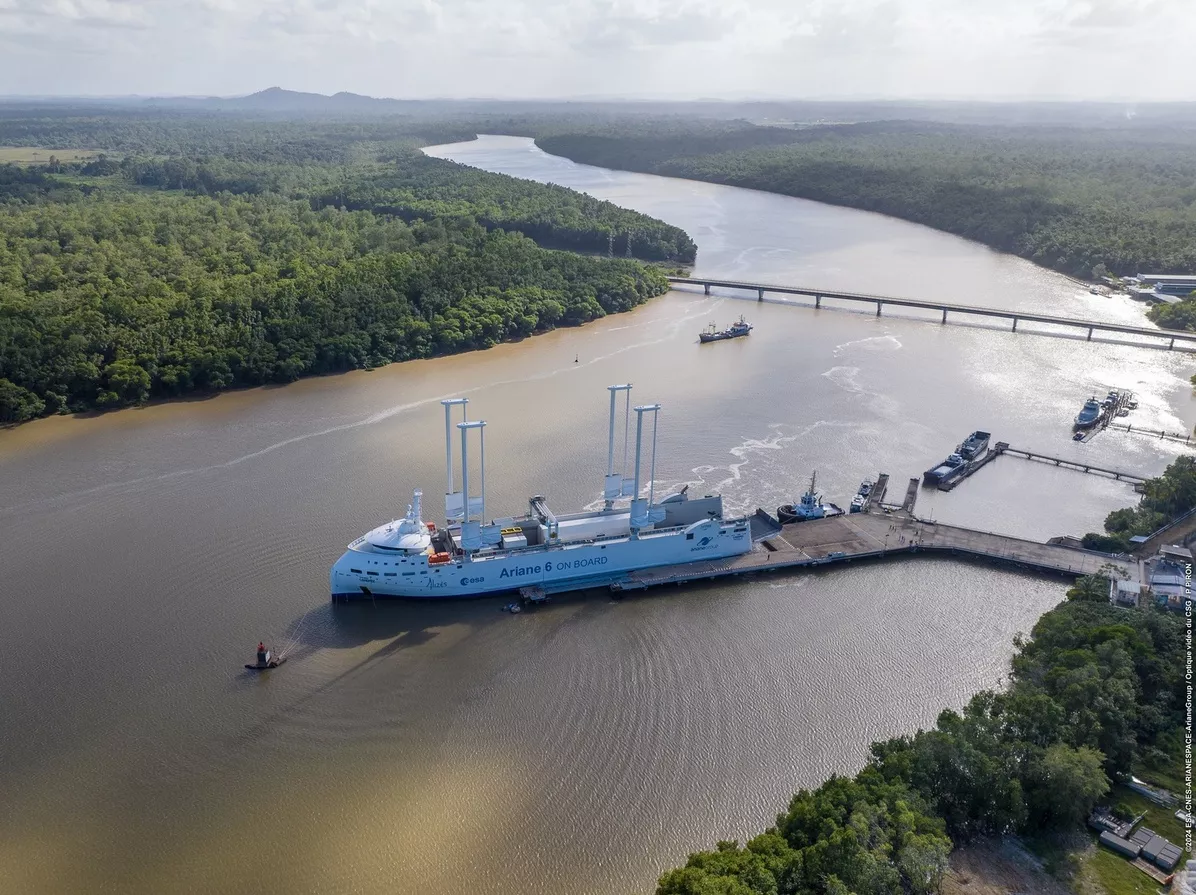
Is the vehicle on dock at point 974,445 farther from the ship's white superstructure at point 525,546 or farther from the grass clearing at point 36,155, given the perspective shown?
the grass clearing at point 36,155

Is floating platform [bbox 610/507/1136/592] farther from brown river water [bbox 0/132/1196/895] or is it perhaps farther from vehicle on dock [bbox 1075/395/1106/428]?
vehicle on dock [bbox 1075/395/1106/428]

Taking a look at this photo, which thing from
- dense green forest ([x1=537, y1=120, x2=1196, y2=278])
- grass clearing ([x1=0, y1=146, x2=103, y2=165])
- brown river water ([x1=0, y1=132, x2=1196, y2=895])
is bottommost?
brown river water ([x1=0, y1=132, x2=1196, y2=895])

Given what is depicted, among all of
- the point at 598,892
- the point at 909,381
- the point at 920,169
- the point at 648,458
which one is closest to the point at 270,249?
the point at 648,458

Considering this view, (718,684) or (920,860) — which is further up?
(920,860)

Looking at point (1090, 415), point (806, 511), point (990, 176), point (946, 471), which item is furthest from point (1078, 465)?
point (990, 176)

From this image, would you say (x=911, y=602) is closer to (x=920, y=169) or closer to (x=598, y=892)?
(x=598, y=892)

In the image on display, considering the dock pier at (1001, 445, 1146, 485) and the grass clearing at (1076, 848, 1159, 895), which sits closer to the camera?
the grass clearing at (1076, 848, 1159, 895)

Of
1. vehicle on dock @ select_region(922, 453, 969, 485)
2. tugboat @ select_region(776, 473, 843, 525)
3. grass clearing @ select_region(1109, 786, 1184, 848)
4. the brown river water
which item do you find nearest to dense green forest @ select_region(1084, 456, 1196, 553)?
the brown river water
